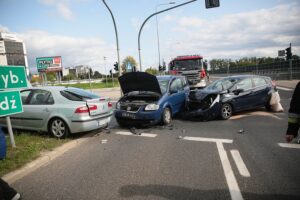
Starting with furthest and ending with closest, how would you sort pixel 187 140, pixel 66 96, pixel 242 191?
1. pixel 66 96
2. pixel 187 140
3. pixel 242 191

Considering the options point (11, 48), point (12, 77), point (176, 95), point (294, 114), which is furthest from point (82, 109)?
point (11, 48)

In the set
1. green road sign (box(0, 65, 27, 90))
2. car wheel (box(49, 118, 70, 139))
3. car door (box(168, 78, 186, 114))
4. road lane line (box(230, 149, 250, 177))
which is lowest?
road lane line (box(230, 149, 250, 177))

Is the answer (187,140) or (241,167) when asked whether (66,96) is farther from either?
(241,167)

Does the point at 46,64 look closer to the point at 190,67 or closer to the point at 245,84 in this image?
the point at 190,67

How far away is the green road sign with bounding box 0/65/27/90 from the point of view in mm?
5688

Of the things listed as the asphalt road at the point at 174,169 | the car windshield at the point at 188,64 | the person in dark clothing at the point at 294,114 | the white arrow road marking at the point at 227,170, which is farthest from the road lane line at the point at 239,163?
the car windshield at the point at 188,64

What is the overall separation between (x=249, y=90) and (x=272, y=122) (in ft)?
6.13

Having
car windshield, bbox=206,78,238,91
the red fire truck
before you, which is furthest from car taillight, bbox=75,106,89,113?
the red fire truck

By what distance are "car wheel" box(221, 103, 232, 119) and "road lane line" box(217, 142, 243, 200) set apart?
12.2 ft

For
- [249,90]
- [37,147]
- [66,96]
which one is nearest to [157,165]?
[37,147]

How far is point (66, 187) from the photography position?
4.19 meters

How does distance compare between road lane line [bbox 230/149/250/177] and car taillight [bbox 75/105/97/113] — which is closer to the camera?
road lane line [bbox 230/149/250/177]

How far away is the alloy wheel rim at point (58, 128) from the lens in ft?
23.7

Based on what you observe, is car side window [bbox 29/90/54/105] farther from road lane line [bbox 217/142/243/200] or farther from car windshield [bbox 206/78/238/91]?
car windshield [bbox 206/78/238/91]
